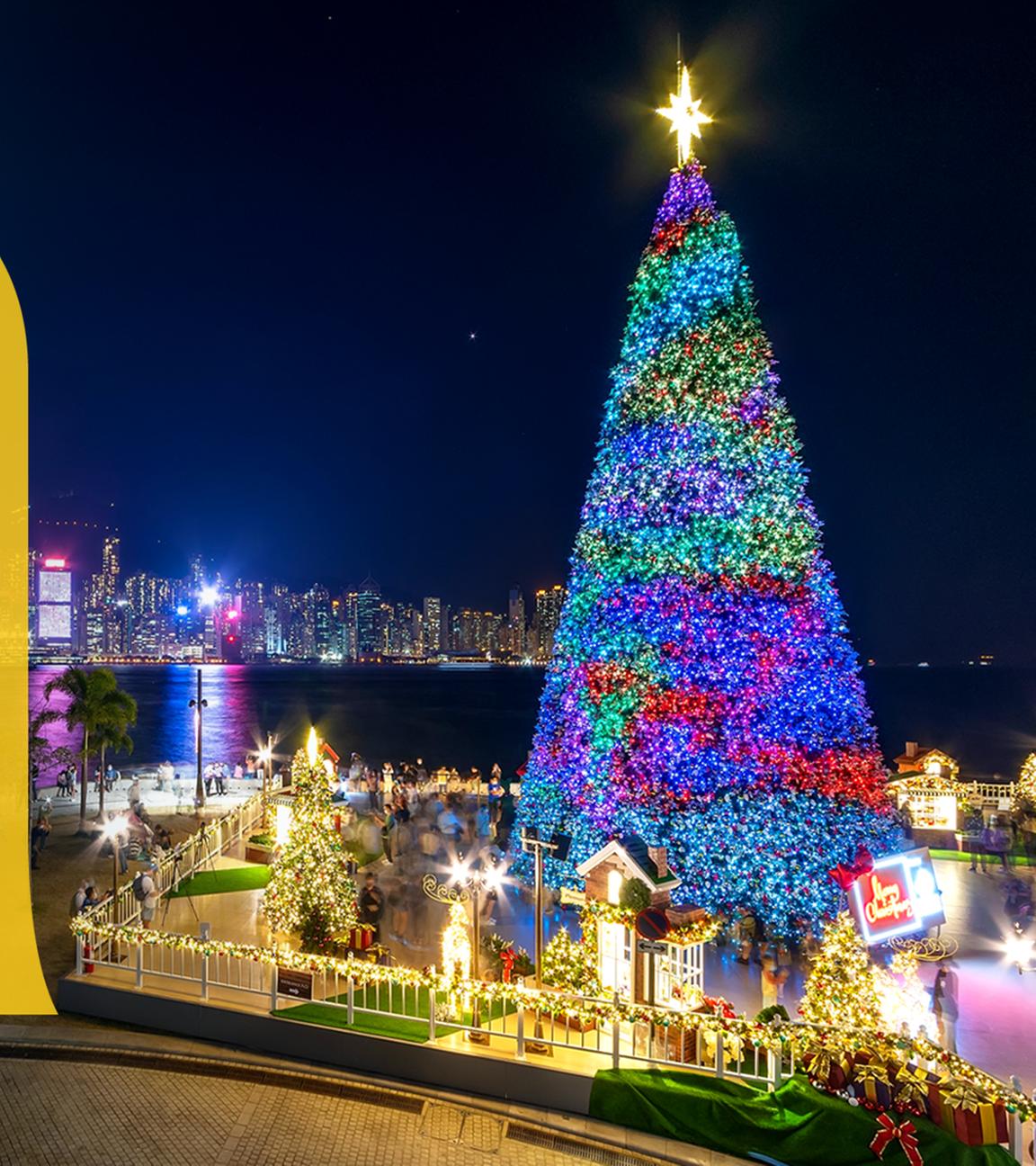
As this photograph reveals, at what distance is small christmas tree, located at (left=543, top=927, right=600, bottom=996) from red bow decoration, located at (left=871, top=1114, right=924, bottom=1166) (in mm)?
3310

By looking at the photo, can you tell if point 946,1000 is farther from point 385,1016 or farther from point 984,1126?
point 385,1016

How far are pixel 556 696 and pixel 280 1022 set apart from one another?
259 inches

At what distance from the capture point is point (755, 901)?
38.3ft

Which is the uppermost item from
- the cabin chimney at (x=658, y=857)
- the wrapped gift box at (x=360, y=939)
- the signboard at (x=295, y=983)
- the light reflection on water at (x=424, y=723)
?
the cabin chimney at (x=658, y=857)

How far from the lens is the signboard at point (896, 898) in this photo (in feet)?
25.2

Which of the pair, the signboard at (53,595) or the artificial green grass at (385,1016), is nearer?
the artificial green grass at (385,1016)

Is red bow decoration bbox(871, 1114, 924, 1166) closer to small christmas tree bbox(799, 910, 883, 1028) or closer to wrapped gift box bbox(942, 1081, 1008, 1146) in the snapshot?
wrapped gift box bbox(942, 1081, 1008, 1146)

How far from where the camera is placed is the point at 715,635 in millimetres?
11945

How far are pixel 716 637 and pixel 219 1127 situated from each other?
326 inches

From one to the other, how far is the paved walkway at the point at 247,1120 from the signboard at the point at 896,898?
242 cm

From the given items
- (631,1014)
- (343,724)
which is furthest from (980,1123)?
(343,724)

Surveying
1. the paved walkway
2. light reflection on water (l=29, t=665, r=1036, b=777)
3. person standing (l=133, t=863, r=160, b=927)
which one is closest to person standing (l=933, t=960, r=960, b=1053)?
the paved walkway

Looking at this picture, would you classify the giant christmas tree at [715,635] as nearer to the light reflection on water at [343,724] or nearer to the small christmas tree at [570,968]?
the small christmas tree at [570,968]

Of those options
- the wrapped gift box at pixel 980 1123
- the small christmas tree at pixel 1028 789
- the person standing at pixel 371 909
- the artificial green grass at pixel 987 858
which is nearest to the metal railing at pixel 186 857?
the person standing at pixel 371 909
